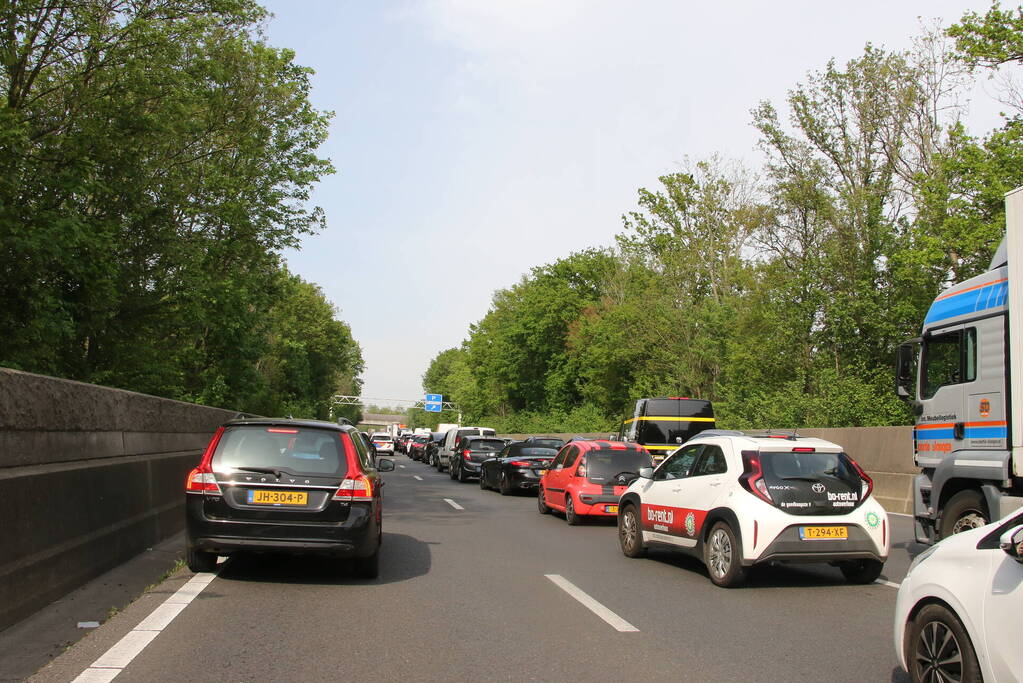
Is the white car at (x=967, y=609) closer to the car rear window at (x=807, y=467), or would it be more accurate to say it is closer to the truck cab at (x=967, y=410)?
the car rear window at (x=807, y=467)

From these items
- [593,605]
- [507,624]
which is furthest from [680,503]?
[507,624]

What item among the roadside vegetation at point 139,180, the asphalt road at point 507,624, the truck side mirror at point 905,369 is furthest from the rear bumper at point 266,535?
the roadside vegetation at point 139,180

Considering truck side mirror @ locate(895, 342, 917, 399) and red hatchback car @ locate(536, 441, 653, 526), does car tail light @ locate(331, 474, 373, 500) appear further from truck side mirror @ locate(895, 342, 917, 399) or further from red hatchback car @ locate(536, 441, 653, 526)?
red hatchback car @ locate(536, 441, 653, 526)

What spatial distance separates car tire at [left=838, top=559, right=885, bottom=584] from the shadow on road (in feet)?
14.4

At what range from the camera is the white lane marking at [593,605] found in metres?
7.21

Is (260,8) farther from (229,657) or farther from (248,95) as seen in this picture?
(229,657)

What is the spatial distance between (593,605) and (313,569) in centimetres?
340

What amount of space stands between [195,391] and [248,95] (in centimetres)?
1233

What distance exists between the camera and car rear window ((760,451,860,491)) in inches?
363

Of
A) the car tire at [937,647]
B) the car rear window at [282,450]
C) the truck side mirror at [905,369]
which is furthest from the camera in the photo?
the truck side mirror at [905,369]

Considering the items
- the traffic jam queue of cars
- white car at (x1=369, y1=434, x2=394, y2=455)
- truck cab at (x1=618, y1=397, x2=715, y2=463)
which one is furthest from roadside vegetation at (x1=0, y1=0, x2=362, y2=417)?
white car at (x1=369, y1=434, x2=394, y2=455)

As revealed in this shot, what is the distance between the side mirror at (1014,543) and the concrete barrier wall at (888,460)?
1389 cm

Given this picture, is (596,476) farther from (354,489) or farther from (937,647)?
(937,647)

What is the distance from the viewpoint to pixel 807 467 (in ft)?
30.5
